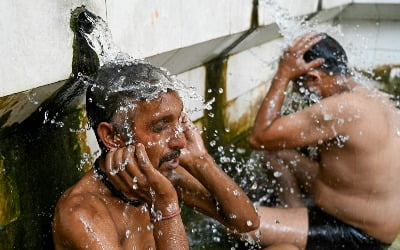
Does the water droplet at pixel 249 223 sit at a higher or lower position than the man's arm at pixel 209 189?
lower

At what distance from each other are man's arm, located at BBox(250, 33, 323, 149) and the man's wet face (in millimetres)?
1591

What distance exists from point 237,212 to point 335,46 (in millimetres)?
1657

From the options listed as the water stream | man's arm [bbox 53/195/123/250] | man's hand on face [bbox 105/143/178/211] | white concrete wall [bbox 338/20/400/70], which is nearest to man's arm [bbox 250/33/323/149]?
the water stream

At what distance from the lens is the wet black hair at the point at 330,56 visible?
401cm

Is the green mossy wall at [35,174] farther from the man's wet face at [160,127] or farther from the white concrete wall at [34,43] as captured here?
the man's wet face at [160,127]

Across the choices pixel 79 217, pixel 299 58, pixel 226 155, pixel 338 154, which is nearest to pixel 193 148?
pixel 79 217

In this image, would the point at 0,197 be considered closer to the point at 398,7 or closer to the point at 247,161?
the point at 247,161

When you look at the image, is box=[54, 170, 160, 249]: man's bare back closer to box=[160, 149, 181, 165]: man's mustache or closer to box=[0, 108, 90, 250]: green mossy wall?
box=[160, 149, 181, 165]: man's mustache

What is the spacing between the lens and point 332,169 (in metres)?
4.05

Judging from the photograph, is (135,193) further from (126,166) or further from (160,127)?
(160,127)

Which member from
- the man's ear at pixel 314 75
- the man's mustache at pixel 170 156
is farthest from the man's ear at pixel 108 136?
the man's ear at pixel 314 75

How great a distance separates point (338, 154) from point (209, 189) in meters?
1.25

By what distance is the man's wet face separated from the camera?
8.44 ft

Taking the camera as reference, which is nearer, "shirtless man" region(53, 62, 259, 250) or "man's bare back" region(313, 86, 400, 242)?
"shirtless man" region(53, 62, 259, 250)
